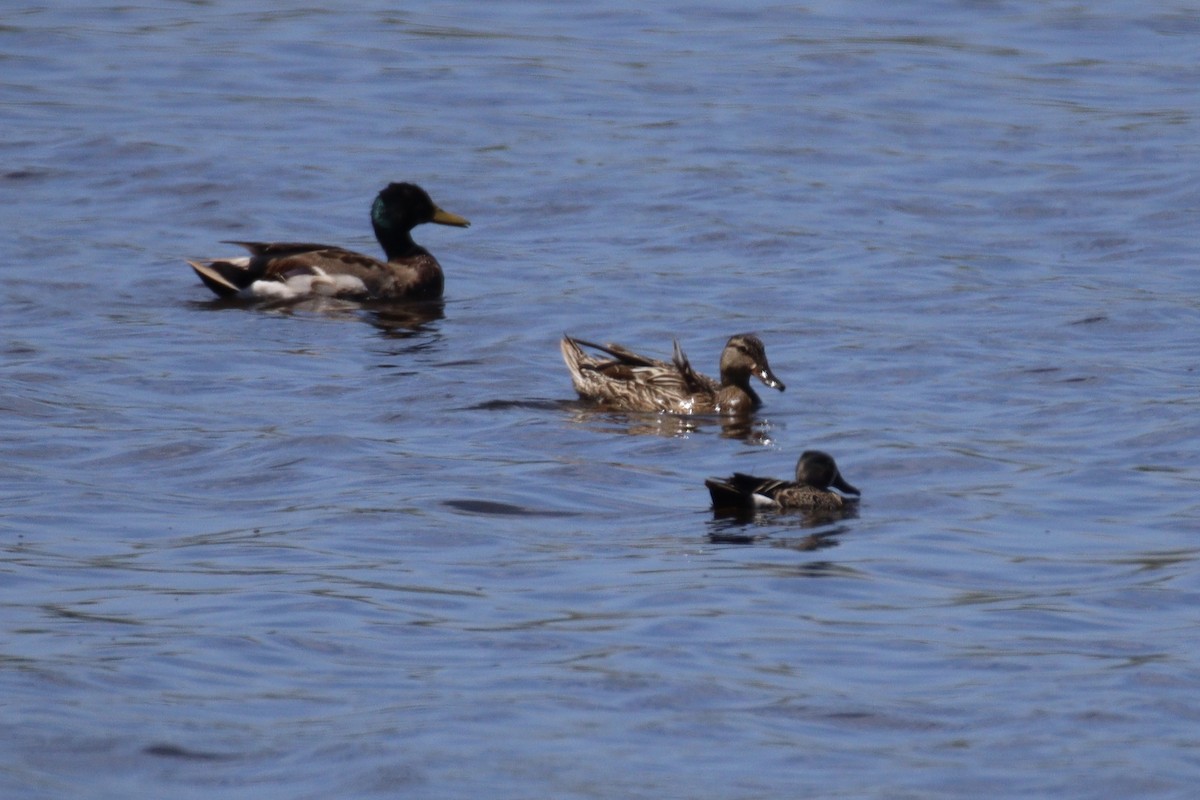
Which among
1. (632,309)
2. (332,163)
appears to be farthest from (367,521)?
(332,163)

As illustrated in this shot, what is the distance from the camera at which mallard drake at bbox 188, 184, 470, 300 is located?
1875cm

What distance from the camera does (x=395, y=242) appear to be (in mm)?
20062

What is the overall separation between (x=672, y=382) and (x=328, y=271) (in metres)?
4.99

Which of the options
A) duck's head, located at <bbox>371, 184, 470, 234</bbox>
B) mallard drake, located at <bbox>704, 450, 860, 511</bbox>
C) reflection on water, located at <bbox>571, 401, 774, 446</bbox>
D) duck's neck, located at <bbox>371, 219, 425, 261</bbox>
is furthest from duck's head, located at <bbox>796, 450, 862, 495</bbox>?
duck's head, located at <bbox>371, 184, 470, 234</bbox>

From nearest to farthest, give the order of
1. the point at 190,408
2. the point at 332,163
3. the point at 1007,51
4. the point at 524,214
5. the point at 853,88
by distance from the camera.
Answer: the point at 190,408
the point at 524,214
the point at 332,163
the point at 853,88
the point at 1007,51

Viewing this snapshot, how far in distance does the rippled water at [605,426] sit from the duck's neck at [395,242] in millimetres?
680

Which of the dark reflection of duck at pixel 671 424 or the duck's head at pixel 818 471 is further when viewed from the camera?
the dark reflection of duck at pixel 671 424

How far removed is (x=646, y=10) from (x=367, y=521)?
21240 mm

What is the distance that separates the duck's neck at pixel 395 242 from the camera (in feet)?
65.2

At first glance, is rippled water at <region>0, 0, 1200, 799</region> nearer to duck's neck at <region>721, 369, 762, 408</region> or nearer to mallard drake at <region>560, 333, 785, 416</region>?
mallard drake at <region>560, 333, 785, 416</region>

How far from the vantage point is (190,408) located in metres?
14.3

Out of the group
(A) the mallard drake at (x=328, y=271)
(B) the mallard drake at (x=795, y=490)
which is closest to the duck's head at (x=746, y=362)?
(B) the mallard drake at (x=795, y=490)

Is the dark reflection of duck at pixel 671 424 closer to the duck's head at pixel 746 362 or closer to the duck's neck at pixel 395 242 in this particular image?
the duck's head at pixel 746 362

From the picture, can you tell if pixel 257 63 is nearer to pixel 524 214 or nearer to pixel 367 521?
pixel 524 214
